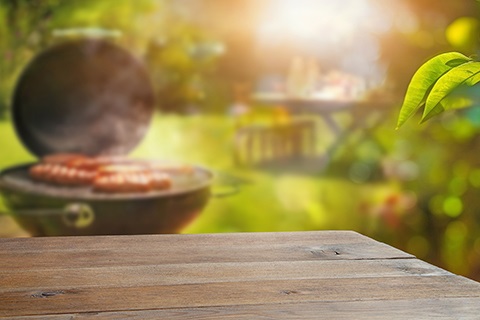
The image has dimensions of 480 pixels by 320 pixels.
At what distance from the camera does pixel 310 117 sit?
123 inches

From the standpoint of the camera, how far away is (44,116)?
9.53 ft

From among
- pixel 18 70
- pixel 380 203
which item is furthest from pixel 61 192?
pixel 380 203

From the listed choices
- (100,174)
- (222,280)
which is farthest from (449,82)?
(100,174)

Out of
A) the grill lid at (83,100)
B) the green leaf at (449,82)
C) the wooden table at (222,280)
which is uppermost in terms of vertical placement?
the grill lid at (83,100)

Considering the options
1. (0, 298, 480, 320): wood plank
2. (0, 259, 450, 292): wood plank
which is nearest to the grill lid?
(0, 259, 450, 292): wood plank

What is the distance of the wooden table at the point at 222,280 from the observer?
0.87 metres

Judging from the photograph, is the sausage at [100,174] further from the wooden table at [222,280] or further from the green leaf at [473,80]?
the green leaf at [473,80]

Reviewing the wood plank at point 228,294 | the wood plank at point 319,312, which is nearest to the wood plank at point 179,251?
the wood plank at point 228,294

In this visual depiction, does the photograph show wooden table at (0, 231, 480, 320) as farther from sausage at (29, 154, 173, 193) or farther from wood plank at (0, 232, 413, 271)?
sausage at (29, 154, 173, 193)

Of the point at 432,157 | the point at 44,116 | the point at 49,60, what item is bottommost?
the point at 432,157

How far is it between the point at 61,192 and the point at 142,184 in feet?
1.01

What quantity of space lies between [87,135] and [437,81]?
2.31 meters

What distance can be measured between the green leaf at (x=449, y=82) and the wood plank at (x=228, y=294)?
10.7 inches

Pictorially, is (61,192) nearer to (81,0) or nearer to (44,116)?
(44,116)
